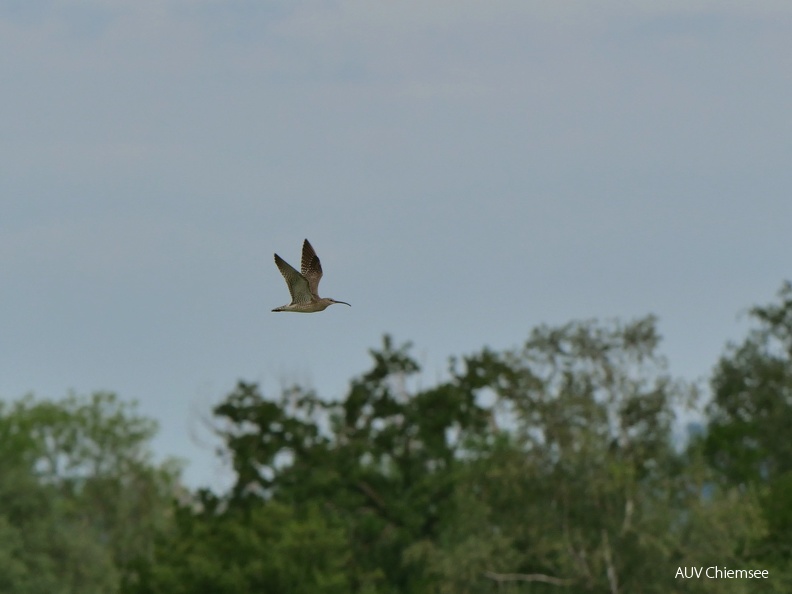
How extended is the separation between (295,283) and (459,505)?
3798 centimetres

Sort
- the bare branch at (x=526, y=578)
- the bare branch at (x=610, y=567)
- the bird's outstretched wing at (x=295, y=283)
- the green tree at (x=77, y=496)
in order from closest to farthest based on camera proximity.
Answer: the bird's outstretched wing at (x=295, y=283), the bare branch at (x=610, y=567), the bare branch at (x=526, y=578), the green tree at (x=77, y=496)

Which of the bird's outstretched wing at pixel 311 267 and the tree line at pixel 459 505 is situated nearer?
the bird's outstretched wing at pixel 311 267

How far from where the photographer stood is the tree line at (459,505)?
202ft

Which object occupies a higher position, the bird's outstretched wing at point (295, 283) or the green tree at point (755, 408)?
the green tree at point (755, 408)

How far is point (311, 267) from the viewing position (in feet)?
99.4

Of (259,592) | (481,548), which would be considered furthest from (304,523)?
(481,548)

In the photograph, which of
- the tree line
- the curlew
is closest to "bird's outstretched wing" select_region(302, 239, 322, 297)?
the curlew

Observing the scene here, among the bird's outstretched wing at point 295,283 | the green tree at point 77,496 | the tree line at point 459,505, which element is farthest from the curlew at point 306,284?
the green tree at point 77,496

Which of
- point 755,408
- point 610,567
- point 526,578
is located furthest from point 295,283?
point 755,408

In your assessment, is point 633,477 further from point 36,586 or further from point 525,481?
point 36,586

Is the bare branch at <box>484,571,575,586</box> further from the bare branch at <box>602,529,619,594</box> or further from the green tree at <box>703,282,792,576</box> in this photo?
the green tree at <box>703,282,792,576</box>

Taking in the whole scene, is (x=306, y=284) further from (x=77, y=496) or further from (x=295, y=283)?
(x=77, y=496)

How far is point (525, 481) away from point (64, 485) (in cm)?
5576

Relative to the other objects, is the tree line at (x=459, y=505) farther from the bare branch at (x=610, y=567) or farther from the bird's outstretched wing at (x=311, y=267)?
the bird's outstretched wing at (x=311, y=267)
